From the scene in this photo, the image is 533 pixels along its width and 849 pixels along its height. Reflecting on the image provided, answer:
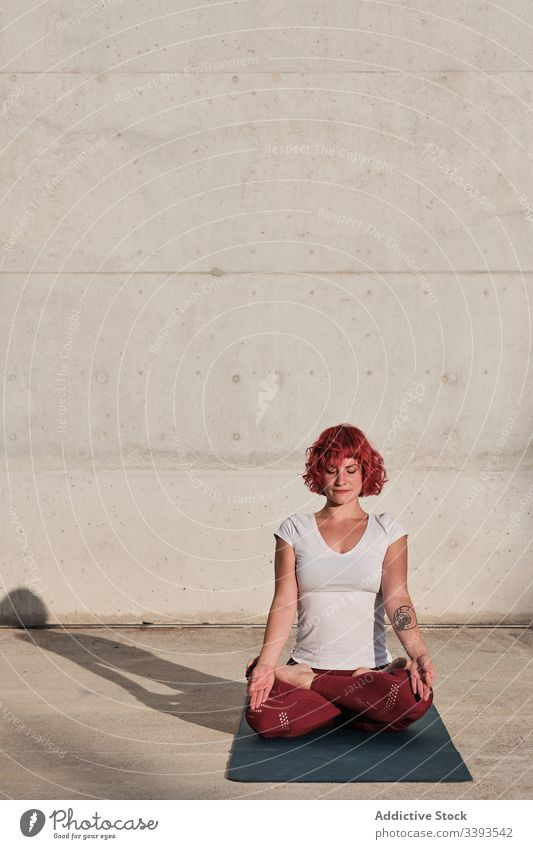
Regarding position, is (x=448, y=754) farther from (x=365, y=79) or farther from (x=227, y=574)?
(x=365, y=79)

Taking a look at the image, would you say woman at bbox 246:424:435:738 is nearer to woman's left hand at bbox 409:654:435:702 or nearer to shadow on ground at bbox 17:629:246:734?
woman's left hand at bbox 409:654:435:702

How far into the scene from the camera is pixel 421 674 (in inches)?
185

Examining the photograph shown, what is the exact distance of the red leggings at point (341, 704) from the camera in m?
4.73

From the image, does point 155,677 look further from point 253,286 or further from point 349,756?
point 253,286

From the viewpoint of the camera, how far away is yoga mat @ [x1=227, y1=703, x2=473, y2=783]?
172 inches

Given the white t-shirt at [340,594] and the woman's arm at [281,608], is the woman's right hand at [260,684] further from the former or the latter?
the white t-shirt at [340,594]

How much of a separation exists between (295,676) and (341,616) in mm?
313

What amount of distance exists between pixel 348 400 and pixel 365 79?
6.56ft

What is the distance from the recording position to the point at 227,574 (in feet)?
24.1

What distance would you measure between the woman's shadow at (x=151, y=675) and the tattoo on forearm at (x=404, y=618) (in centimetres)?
89

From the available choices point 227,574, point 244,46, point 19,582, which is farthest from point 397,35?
point 19,582

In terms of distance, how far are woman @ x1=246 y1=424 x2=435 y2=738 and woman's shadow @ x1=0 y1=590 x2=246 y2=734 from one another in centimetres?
44

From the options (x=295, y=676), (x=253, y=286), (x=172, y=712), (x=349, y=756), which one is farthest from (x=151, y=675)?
(x=253, y=286)

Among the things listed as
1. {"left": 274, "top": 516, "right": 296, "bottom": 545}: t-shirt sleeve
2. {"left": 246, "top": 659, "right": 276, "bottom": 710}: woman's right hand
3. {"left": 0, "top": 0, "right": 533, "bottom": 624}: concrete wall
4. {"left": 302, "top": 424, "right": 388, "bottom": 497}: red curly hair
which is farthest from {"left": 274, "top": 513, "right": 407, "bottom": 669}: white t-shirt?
{"left": 0, "top": 0, "right": 533, "bottom": 624}: concrete wall
